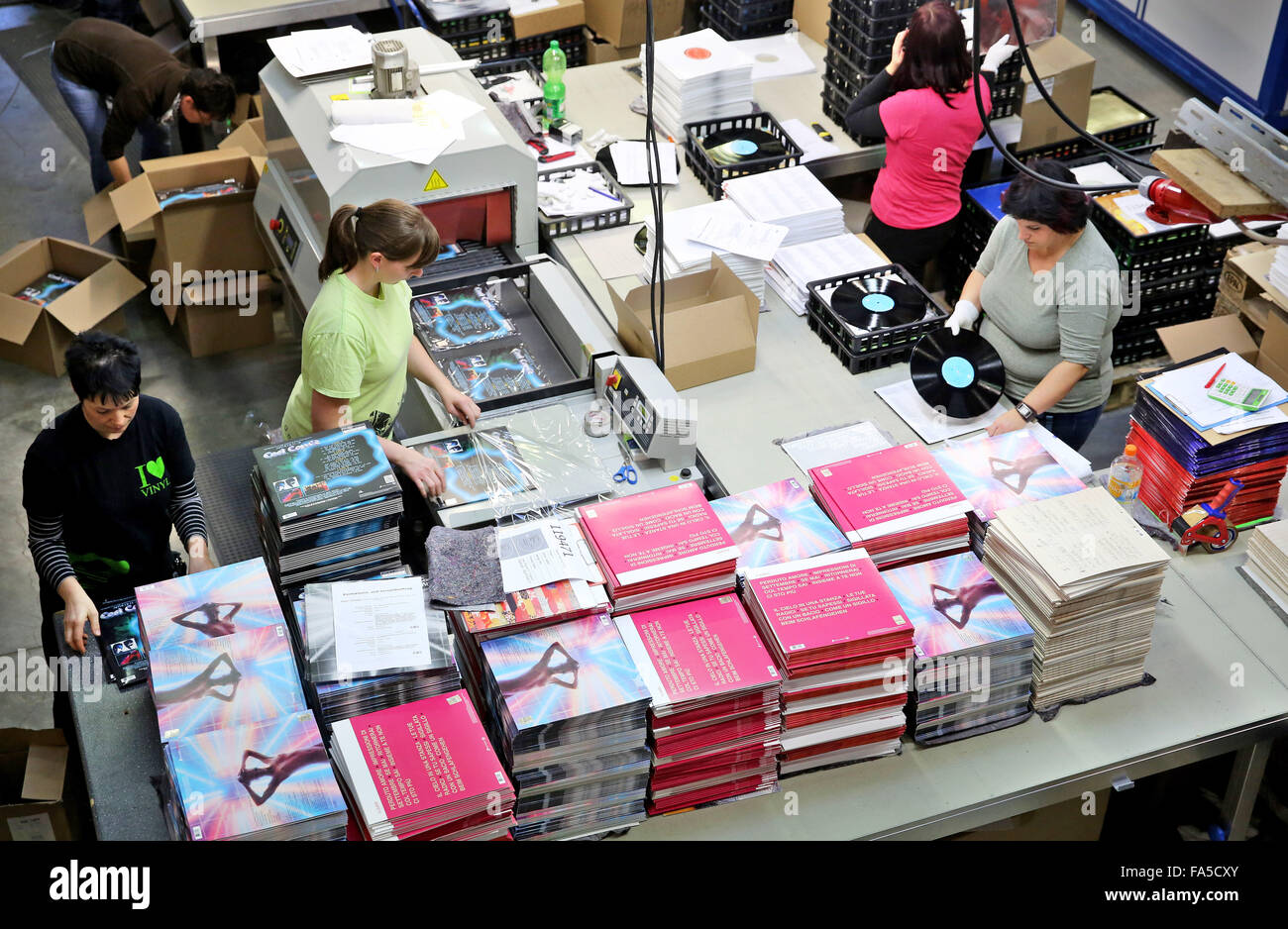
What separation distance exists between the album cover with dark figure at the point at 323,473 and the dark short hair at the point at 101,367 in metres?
0.36

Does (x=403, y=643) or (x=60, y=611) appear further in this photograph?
(x=60, y=611)

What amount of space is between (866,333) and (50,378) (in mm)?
3501

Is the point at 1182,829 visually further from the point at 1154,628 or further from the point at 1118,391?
the point at 1118,391

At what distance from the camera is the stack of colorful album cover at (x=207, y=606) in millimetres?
2688

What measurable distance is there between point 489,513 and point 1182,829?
85.1 inches

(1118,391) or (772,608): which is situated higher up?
(772,608)

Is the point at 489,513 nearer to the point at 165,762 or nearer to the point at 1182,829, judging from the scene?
the point at 165,762

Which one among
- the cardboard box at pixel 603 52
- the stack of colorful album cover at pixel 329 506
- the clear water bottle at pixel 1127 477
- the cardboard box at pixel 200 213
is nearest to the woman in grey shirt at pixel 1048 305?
the clear water bottle at pixel 1127 477

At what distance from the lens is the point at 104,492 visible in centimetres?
317

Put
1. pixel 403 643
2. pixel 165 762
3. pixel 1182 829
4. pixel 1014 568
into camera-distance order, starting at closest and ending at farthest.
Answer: pixel 165 762
pixel 403 643
pixel 1014 568
pixel 1182 829

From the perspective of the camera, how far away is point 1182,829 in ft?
12.0
